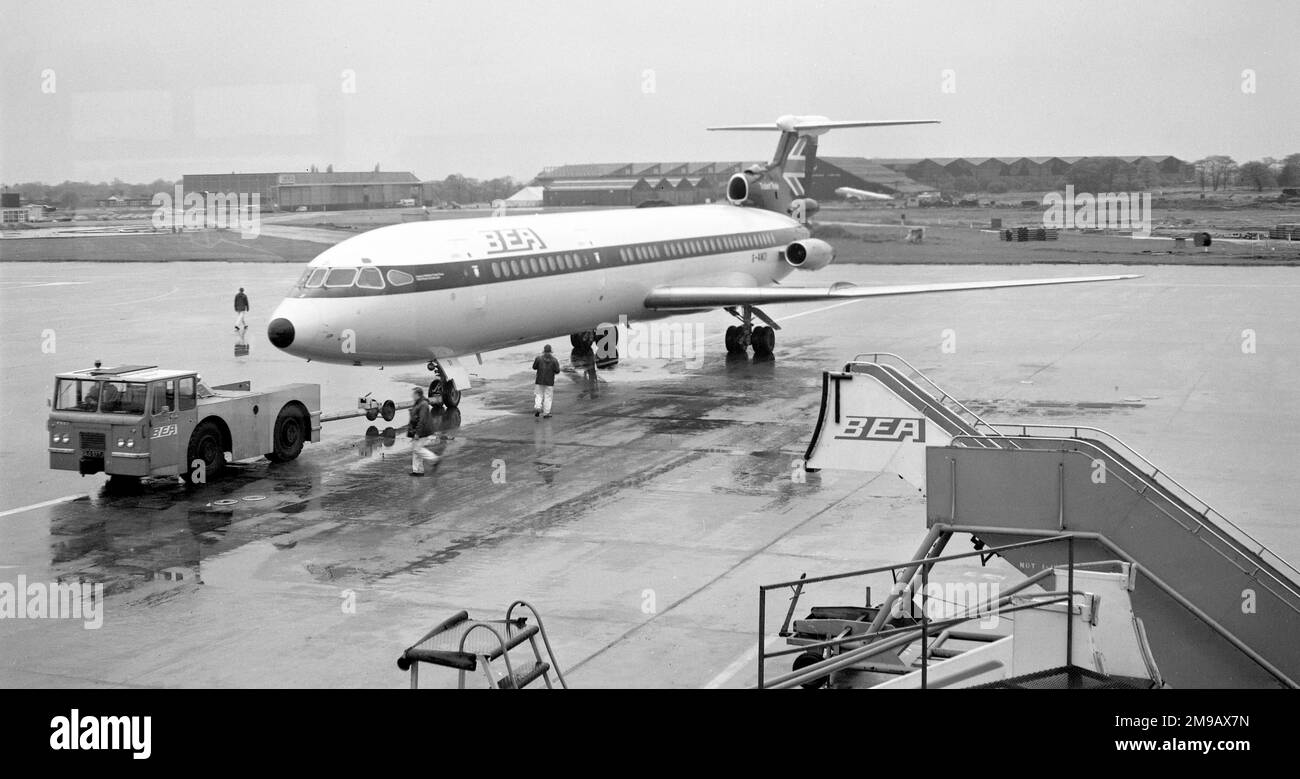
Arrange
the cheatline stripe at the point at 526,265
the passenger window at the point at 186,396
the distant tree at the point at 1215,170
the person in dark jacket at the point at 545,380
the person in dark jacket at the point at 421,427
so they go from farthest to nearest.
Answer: the distant tree at the point at 1215,170 → the person in dark jacket at the point at 545,380 → the cheatline stripe at the point at 526,265 → the person in dark jacket at the point at 421,427 → the passenger window at the point at 186,396

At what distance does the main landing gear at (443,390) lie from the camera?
29062mm

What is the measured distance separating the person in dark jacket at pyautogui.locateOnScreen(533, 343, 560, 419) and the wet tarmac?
0.34m

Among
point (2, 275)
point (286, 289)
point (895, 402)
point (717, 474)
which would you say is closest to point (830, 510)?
point (717, 474)

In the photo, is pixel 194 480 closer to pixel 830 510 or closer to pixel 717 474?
pixel 717 474

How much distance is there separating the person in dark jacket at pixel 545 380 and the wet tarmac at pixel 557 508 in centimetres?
34

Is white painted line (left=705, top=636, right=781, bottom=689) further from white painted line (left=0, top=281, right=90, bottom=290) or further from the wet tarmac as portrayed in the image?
white painted line (left=0, top=281, right=90, bottom=290)

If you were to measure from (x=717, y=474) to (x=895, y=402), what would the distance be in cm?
887

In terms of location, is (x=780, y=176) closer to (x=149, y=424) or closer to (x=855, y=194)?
(x=149, y=424)

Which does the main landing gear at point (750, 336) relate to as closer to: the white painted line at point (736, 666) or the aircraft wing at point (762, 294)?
the aircraft wing at point (762, 294)

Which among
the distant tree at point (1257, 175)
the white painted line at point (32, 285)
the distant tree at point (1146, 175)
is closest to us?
the white painted line at point (32, 285)

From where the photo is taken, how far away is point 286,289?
62.1 metres

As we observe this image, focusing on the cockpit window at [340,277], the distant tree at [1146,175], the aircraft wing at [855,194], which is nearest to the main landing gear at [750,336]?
the cockpit window at [340,277]

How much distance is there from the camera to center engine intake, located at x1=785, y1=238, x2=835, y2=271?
40.4 m

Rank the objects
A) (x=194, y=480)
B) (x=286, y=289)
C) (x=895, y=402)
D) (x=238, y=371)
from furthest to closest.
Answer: (x=286, y=289) → (x=238, y=371) → (x=194, y=480) → (x=895, y=402)
